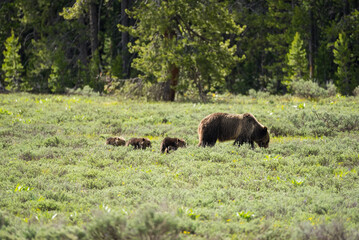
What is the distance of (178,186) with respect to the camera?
26.9ft

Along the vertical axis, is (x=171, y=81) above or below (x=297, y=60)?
below

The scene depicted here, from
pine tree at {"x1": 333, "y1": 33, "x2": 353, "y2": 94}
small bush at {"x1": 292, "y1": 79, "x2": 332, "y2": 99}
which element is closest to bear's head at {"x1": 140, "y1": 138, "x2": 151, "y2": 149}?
small bush at {"x1": 292, "y1": 79, "x2": 332, "y2": 99}

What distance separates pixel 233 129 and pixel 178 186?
3.99 m

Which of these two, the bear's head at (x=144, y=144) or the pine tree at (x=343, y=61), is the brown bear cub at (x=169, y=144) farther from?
the pine tree at (x=343, y=61)

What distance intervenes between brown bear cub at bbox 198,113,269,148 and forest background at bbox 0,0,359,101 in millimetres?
11624

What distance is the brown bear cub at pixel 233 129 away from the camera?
11.6 meters

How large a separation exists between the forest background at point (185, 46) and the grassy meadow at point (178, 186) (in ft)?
32.0

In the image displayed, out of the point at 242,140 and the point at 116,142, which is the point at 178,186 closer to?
the point at 242,140

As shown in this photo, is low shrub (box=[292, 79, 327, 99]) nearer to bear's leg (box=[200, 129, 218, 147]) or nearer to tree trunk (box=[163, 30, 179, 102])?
tree trunk (box=[163, 30, 179, 102])

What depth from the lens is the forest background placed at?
940 inches

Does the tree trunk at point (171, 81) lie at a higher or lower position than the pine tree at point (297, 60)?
lower

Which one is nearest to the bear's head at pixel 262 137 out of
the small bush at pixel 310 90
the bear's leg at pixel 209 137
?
the bear's leg at pixel 209 137

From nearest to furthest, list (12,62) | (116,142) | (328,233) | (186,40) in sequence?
1. (328,233)
2. (116,142)
3. (186,40)
4. (12,62)

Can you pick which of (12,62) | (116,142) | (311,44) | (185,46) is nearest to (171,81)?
(185,46)
